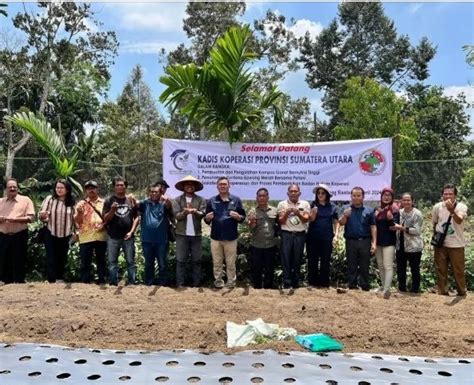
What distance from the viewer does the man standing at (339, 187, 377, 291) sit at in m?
6.85

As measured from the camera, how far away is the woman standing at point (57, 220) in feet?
23.6

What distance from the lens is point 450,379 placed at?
12.4ft

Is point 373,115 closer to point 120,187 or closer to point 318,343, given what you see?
point 120,187

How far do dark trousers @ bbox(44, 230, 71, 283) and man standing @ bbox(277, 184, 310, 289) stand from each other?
3.04m

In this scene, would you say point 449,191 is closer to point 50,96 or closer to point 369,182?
point 369,182

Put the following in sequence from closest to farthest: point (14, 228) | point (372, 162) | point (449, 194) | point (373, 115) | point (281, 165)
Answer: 1. point (449, 194)
2. point (14, 228)
3. point (372, 162)
4. point (281, 165)
5. point (373, 115)

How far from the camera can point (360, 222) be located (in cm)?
685

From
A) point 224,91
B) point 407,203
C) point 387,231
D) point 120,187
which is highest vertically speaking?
point 224,91

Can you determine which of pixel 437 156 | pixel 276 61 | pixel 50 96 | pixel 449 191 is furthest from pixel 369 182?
pixel 276 61

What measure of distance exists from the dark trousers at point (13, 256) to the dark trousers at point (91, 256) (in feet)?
2.86

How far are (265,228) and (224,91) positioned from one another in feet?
7.99

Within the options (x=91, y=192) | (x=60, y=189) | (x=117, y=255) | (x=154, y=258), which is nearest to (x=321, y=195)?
(x=154, y=258)

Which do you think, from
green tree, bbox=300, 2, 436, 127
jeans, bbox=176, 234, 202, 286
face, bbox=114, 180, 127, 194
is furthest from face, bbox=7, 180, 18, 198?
green tree, bbox=300, 2, 436, 127

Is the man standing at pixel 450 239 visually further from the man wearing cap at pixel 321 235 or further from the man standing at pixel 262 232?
the man standing at pixel 262 232
